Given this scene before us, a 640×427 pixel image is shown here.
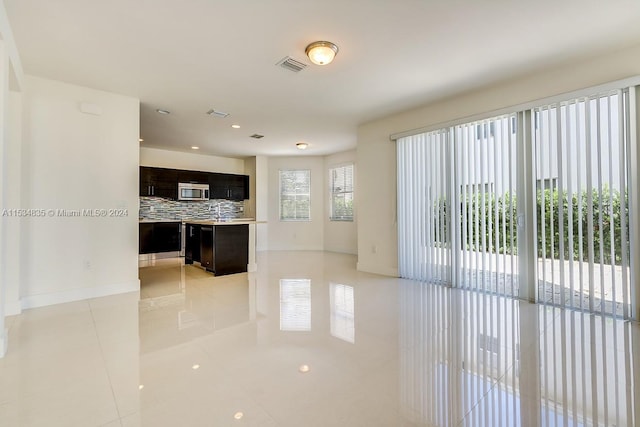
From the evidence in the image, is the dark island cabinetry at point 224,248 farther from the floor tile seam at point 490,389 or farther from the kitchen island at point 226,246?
the floor tile seam at point 490,389

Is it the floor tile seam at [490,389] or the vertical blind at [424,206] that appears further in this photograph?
the vertical blind at [424,206]

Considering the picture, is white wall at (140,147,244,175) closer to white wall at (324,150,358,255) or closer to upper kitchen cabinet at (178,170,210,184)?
upper kitchen cabinet at (178,170,210,184)

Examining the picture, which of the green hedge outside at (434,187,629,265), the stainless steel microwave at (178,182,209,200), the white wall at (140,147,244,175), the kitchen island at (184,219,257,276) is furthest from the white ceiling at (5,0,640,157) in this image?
the white wall at (140,147,244,175)

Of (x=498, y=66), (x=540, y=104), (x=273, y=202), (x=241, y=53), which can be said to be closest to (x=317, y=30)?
(x=241, y=53)

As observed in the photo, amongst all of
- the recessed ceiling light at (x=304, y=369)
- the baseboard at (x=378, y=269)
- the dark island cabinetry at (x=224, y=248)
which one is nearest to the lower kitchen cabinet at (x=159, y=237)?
the dark island cabinetry at (x=224, y=248)

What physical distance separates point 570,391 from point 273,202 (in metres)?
7.22

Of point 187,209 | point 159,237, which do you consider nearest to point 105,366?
point 159,237

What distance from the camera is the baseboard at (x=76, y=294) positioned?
3307 millimetres

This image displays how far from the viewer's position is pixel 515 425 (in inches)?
56.9

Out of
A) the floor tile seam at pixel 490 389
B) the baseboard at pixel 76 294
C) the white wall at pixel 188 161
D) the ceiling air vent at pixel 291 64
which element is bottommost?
the floor tile seam at pixel 490 389

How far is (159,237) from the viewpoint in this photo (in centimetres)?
670

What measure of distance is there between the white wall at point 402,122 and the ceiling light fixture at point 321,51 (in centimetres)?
207

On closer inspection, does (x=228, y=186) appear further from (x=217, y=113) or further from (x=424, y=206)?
(x=424, y=206)

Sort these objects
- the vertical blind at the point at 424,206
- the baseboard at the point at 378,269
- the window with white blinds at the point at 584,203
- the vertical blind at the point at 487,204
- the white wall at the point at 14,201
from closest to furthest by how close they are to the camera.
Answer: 1. the window with white blinds at the point at 584,203
2. the white wall at the point at 14,201
3. the vertical blind at the point at 487,204
4. the vertical blind at the point at 424,206
5. the baseboard at the point at 378,269
